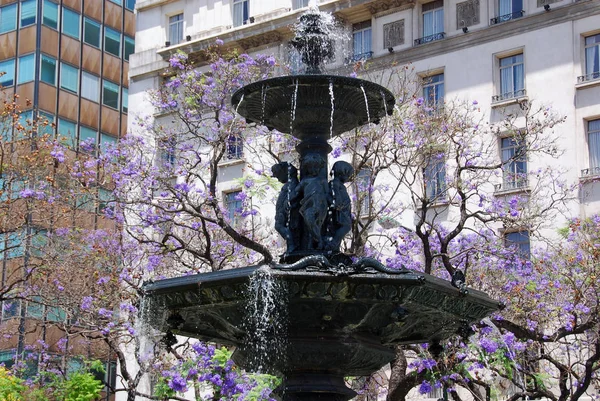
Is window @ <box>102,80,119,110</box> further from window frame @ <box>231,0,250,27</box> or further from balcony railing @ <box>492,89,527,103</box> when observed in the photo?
balcony railing @ <box>492,89,527,103</box>

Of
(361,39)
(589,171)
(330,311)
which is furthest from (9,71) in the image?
(330,311)

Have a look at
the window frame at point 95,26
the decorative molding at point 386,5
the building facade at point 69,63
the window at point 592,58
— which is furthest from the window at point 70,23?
the window at point 592,58

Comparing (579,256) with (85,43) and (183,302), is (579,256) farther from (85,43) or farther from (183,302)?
(85,43)

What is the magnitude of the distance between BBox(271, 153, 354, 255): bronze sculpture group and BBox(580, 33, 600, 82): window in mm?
24533

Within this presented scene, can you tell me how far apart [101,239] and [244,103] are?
19.3 metres

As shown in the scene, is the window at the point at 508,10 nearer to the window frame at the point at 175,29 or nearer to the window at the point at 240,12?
the window at the point at 240,12

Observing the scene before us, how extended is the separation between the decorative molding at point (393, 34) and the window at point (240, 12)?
20.9 feet

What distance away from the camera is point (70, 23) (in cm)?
5744

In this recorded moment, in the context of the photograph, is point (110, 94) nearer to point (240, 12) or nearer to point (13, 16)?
point (13, 16)

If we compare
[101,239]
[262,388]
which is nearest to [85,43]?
[101,239]

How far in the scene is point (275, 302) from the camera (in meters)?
11.4

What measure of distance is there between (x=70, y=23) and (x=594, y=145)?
30.4 m

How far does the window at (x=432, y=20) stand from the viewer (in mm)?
39969

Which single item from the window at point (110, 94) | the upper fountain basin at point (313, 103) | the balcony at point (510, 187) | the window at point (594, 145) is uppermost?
the window at point (110, 94)
